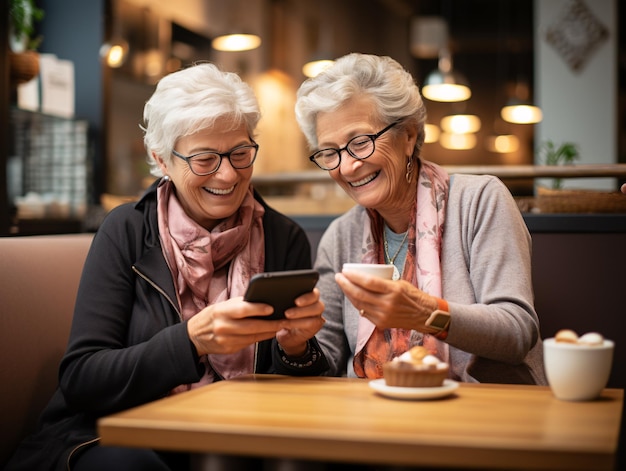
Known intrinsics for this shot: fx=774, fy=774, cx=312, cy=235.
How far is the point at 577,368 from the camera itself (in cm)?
137

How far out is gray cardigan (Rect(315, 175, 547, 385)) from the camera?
175 centimetres

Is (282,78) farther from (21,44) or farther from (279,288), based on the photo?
(279,288)

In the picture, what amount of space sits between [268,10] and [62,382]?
25.4 feet

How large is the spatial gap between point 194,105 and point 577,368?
1.13 meters

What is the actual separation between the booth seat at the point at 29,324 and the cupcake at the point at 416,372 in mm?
1111

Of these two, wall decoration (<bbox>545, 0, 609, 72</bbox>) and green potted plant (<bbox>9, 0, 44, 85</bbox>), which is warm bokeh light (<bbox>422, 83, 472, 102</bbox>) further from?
green potted plant (<bbox>9, 0, 44, 85</bbox>)

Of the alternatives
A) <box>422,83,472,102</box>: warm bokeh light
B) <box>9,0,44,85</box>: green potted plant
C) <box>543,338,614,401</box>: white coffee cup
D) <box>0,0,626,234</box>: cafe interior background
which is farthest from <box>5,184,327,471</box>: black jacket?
<box>422,83,472,102</box>: warm bokeh light

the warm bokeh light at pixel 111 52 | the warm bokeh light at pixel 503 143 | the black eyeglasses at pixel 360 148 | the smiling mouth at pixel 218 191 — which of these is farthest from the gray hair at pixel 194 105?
the warm bokeh light at pixel 503 143

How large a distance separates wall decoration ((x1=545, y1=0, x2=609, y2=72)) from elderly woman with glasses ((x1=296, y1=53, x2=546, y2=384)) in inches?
215

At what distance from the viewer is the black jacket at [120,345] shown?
1.69 meters

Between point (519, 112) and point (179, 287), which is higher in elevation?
point (519, 112)

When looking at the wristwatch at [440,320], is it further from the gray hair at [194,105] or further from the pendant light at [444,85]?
the pendant light at [444,85]

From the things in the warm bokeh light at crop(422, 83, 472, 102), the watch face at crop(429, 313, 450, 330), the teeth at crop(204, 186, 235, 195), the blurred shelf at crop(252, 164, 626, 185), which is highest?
the warm bokeh light at crop(422, 83, 472, 102)

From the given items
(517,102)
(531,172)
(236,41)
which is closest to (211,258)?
(531,172)
